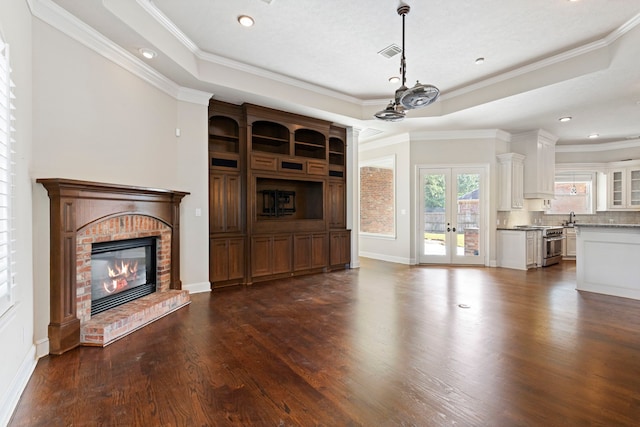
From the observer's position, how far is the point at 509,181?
6.86 m

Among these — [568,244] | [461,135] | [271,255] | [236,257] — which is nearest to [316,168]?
[271,255]

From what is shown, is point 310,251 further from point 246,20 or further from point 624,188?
point 624,188

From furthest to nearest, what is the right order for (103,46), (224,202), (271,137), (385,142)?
(385,142), (271,137), (224,202), (103,46)

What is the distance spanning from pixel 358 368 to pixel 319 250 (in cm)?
379

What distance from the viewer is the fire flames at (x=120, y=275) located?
344cm

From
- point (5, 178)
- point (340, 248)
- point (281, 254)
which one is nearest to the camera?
point (5, 178)

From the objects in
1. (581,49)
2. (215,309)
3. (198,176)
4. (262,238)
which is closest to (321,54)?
(198,176)

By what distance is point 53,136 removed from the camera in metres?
2.80

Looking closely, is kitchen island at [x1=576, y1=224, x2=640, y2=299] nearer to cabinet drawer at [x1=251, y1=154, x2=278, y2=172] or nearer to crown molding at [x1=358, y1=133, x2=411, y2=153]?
crown molding at [x1=358, y1=133, x2=411, y2=153]

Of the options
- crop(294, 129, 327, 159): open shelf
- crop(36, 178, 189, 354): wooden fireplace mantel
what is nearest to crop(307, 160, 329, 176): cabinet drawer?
crop(294, 129, 327, 159): open shelf

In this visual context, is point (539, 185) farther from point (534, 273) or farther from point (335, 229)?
point (335, 229)

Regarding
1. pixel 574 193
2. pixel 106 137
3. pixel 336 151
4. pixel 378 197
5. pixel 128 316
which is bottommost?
pixel 128 316

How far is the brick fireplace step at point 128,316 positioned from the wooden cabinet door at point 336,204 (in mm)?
3222

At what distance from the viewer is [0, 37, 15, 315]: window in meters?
1.93
